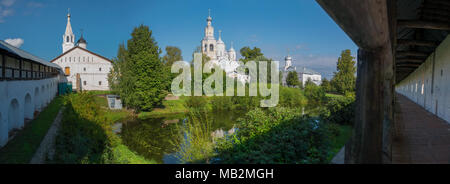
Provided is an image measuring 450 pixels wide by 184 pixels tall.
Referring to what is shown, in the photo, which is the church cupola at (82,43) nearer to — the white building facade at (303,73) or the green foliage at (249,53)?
the green foliage at (249,53)

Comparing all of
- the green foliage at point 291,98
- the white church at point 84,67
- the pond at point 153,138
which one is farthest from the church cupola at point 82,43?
the green foliage at point 291,98

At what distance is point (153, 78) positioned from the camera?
19875 millimetres

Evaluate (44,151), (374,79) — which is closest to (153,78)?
(44,151)

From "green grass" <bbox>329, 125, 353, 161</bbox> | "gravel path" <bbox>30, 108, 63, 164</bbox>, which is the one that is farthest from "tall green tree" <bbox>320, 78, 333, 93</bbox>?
"gravel path" <bbox>30, 108, 63, 164</bbox>

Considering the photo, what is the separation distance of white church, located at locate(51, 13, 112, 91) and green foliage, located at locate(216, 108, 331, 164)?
28510mm

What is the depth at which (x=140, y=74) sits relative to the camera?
19.4 meters

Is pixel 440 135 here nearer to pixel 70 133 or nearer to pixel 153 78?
pixel 70 133

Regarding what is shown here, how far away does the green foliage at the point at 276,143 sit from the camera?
4230mm

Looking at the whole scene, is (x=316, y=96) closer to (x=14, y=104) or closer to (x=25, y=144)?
(x=14, y=104)

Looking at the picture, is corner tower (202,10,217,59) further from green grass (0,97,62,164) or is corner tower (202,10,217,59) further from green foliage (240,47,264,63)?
green grass (0,97,62,164)

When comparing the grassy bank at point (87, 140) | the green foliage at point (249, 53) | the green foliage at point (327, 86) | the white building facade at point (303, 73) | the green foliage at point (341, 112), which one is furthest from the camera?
the white building facade at point (303, 73)

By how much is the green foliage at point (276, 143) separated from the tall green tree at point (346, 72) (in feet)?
66.3

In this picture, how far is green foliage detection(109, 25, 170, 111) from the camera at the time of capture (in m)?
18.5
